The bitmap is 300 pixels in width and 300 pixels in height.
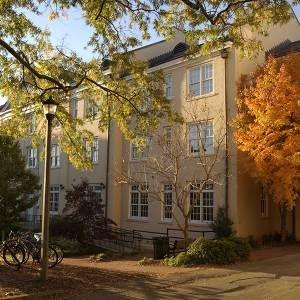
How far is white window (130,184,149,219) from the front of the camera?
2747 centimetres

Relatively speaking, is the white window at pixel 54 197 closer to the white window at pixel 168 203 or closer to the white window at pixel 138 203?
the white window at pixel 138 203

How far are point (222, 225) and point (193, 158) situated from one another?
397cm

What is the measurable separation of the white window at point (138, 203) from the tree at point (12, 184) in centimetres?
579

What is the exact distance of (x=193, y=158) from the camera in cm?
2464

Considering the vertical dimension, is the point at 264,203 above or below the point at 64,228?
above

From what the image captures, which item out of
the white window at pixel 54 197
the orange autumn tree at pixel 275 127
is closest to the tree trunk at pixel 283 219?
the orange autumn tree at pixel 275 127

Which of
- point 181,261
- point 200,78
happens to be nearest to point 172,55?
point 200,78

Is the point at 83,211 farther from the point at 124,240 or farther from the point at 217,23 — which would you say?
the point at 217,23

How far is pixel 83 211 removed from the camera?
23.4 m

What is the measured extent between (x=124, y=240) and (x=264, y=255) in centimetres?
862

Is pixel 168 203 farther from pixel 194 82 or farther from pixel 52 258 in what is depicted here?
pixel 52 258

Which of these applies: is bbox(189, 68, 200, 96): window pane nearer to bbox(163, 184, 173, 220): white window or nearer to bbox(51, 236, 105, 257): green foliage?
bbox(163, 184, 173, 220): white window

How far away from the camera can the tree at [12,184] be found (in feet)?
81.5

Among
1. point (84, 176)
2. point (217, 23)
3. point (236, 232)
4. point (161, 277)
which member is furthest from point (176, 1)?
point (84, 176)
